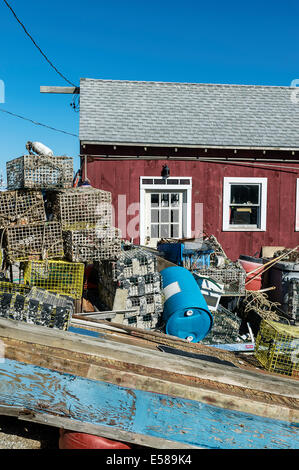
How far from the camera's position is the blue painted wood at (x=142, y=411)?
210 cm

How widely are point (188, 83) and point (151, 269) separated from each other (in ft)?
24.1

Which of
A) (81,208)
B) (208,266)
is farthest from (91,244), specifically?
(208,266)

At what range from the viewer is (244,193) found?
31.5 feet

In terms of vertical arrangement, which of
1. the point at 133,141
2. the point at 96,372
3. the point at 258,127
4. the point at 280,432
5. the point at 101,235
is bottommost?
the point at 280,432

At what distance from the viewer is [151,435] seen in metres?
2.23

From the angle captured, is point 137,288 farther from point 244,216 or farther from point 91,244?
point 244,216

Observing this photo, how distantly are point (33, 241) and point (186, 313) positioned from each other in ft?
7.67

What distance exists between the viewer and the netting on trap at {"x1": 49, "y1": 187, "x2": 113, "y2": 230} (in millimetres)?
5125

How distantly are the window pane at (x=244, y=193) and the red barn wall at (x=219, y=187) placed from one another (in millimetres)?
297

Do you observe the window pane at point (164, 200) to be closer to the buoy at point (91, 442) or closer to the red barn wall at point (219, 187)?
the red barn wall at point (219, 187)

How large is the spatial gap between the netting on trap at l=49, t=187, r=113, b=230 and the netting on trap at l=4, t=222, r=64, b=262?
0.19m

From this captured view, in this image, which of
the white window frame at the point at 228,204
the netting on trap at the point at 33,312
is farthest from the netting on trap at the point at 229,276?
the netting on trap at the point at 33,312
